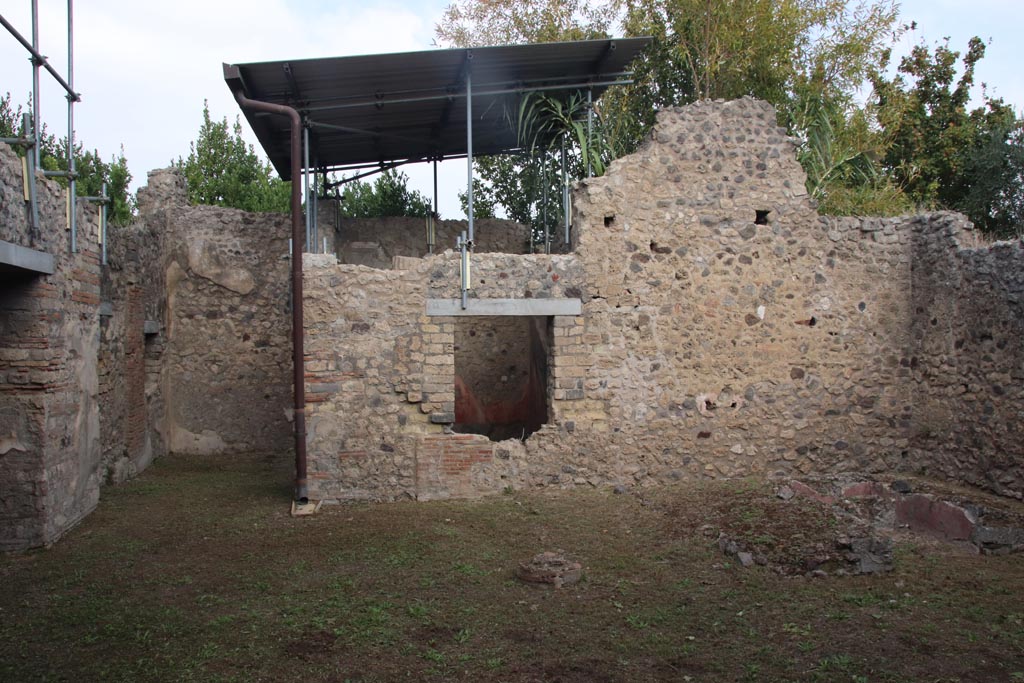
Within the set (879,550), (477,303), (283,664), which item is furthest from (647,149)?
(283,664)

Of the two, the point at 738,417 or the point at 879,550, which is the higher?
the point at 738,417

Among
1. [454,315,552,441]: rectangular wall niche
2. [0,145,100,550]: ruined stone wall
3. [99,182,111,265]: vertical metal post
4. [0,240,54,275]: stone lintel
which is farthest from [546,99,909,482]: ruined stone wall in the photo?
[0,240,54,275]: stone lintel

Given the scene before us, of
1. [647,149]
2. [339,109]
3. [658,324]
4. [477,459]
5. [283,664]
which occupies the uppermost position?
[339,109]

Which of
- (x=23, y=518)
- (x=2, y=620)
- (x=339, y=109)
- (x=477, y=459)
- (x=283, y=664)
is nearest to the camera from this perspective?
(x=283, y=664)

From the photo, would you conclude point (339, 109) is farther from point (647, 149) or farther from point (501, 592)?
point (501, 592)

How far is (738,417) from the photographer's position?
899 centimetres

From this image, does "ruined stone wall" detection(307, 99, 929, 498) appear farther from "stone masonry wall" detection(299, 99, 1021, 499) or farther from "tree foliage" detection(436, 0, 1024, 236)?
"tree foliage" detection(436, 0, 1024, 236)

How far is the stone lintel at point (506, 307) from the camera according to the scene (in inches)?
335

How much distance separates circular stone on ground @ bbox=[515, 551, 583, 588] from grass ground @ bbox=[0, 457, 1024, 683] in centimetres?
10

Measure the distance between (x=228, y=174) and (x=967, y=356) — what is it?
74.2 ft

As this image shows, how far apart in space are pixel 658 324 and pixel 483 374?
Answer: 4005mm

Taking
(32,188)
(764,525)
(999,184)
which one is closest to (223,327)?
(32,188)

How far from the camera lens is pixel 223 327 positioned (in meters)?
11.9

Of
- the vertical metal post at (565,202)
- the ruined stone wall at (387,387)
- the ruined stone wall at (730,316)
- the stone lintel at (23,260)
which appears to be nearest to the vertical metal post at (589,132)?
the vertical metal post at (565,202)
